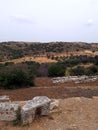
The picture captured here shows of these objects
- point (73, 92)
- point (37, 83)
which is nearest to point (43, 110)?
point (73, 92)

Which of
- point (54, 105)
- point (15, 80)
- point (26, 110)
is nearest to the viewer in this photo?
point (26, 110)

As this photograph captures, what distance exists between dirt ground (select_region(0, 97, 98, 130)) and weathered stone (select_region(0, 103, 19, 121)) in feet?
0.87

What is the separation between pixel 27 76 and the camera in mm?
22891

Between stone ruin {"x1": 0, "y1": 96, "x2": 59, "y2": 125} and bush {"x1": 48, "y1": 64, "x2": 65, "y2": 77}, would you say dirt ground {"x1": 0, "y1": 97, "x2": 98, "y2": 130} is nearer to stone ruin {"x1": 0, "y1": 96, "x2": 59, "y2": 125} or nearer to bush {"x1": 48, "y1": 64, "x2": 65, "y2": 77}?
stone ruin {"x1": 0, "y1": 96, "x2": 59, "y2": 125}

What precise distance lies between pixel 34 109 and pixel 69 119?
4.58 ft

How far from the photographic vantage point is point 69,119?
11.5m

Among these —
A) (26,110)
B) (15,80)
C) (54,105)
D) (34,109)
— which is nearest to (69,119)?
(54,105)

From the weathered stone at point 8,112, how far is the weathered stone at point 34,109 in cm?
37

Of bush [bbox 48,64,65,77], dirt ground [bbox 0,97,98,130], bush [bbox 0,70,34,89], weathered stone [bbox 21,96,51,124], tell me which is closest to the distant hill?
bush [bbox 48,64,65,77]

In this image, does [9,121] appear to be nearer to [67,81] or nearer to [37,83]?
[37,83]

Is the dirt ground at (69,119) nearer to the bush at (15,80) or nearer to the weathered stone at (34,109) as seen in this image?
the weathered stone at (34,109)

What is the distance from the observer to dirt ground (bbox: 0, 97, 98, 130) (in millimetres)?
10914

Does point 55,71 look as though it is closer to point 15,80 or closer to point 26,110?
point 15,80

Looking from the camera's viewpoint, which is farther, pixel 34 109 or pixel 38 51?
pixel 38 51
